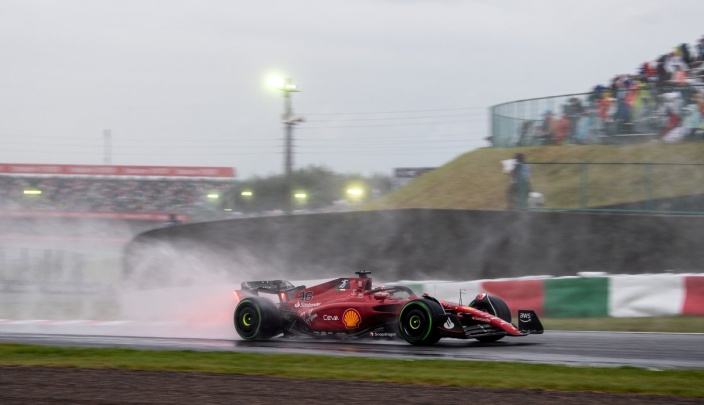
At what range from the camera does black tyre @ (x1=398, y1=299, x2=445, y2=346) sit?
11.2 m

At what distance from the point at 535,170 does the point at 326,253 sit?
523cm

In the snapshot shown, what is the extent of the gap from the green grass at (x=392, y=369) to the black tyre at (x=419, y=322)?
4.81 feet

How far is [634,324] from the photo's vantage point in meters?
14.2

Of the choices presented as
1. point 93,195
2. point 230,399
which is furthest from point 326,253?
point 93,195

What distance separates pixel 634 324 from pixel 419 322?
15.9ft

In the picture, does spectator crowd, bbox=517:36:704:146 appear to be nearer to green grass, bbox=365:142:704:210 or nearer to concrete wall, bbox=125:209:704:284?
green grass, bbox=365:142:704:210

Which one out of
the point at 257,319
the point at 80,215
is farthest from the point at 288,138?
the point at 257,319

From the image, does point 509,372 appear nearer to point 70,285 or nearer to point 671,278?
point 671,278

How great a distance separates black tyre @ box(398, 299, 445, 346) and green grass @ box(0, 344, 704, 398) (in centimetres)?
147

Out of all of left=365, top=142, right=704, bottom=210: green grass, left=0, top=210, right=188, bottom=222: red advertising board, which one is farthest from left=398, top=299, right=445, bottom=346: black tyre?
left=0, top=210, right=188, bottom=222: red advertising board

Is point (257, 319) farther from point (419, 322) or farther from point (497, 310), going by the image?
point (497, 310)

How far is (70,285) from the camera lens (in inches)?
912

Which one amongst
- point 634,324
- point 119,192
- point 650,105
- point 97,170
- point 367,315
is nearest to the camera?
point 367,315

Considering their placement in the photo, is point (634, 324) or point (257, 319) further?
point (634, 324)
